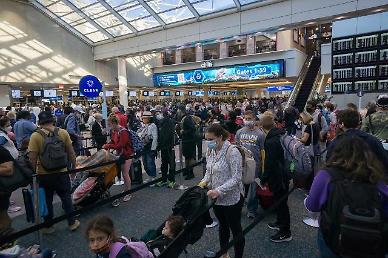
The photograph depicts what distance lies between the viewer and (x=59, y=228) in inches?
172

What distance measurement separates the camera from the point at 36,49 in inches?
771

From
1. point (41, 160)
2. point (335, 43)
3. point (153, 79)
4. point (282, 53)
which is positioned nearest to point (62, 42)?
point (153, 79)

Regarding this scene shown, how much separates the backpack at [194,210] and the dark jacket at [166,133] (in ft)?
10.8

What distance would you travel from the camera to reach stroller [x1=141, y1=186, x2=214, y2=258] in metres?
2.47

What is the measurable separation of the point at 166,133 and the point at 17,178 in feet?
11.3

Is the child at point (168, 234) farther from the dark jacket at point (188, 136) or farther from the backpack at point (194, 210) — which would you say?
the dark jacket at point (188, 136)

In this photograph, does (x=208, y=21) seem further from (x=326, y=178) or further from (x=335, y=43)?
(x=326, y=178)

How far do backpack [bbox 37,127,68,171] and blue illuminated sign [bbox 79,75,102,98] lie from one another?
12.0ft

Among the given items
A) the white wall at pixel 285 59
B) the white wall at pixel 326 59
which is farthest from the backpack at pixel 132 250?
the white wall at pixel 285 59

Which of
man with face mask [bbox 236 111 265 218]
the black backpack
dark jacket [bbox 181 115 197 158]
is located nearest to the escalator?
dark jacket [bbox 181 115 197 158]

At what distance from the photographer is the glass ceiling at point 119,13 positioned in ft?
46.6

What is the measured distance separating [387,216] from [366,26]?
14837 millimetres

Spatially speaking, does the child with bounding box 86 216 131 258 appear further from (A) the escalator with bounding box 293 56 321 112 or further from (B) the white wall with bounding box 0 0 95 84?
(B) the white wall with bounding box 0 0 95 84

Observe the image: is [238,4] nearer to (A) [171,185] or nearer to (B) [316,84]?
(B) [316,84]
